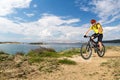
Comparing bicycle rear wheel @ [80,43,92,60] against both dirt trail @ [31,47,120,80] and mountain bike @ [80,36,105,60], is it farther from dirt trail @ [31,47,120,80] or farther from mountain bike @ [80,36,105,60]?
dirt trail @ [31,47,120,80]

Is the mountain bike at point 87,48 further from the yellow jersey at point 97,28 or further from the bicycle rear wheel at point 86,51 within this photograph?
the yellow jersey at point 97,28

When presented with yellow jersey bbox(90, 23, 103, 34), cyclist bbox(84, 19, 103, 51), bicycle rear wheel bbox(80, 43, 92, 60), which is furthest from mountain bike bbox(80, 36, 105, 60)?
yellow jersey bbox(90, 23, 103, 34)

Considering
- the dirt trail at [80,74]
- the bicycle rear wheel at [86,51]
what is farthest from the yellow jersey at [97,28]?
the dirt trail at [80,74]

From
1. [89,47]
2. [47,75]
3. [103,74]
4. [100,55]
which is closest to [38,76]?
[47,75]

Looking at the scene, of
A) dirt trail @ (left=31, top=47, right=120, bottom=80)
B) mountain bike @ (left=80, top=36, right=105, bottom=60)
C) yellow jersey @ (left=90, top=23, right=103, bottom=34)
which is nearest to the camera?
dirt trail @ (left=31, top=47, right=120, bottom=80)

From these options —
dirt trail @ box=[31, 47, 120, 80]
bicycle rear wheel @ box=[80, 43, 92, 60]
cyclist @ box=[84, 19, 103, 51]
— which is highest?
cyclist @ box=[84, 19, 103, 51]

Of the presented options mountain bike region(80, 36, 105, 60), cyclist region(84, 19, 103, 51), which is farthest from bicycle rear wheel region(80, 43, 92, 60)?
cyclist region(84, 19, 103, 51)

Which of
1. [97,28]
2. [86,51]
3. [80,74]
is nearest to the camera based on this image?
[80,74]

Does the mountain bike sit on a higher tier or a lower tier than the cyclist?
lower

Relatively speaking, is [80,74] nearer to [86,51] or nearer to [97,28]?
[86,51]

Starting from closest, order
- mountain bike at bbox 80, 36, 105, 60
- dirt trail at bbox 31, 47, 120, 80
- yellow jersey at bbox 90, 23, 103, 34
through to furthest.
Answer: dirt trail at bbox 31, 47, 120, 80 → yellow jersey at bbox 90, 23, 103, 34 → mountain bike at bbox 80, 36, 105, 60

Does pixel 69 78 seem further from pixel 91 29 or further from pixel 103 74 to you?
pixel 91 29

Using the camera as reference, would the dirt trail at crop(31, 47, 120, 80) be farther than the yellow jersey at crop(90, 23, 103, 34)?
No

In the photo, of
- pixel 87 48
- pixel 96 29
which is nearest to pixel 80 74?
pixel 87 48
